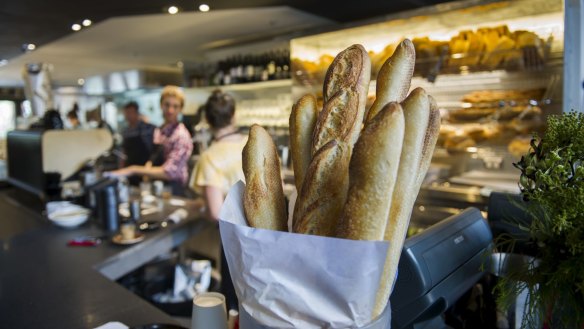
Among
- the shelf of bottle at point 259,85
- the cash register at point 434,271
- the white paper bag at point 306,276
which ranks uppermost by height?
the shelf of bottle at point 259,85

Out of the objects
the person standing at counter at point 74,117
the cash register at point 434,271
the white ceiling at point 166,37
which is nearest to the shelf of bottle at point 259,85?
the white ceiling at point 166,37

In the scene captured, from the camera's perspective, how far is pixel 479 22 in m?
2.86

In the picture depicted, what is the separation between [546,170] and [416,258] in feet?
0.79

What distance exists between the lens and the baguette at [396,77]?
0.57 m

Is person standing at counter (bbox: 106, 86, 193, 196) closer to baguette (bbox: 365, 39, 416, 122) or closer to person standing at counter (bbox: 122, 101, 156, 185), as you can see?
person standing at counter (bbox: 122, 101, 156, 185)

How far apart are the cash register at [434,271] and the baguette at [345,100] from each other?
264mm

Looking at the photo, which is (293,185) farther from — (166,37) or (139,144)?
(166,37)

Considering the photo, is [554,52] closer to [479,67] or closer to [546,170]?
[479,67]

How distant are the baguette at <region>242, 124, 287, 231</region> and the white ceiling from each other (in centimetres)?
307

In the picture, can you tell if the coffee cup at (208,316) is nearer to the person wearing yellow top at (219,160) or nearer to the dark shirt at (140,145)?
the person wearing yellow top at (219,160)

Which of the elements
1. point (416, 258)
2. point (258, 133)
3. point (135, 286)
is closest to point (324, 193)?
point (258, 133)

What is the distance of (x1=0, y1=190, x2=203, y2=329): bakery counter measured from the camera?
1.23 meters

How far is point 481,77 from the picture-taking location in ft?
9.98

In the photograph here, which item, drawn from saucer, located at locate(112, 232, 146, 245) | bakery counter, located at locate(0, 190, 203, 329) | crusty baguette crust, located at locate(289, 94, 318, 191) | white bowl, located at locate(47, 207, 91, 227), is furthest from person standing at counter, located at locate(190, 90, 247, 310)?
crusty baguette crust, located at locate(289, 94, 318, 191)
